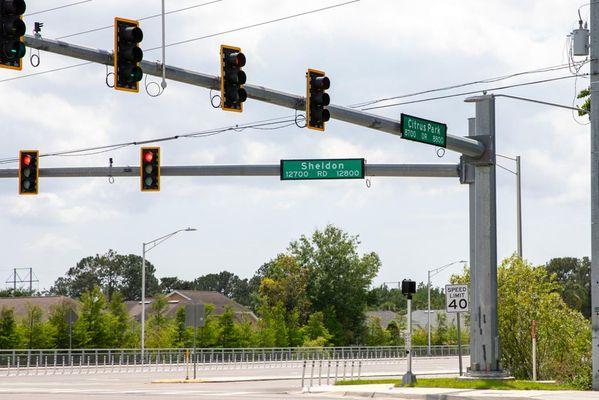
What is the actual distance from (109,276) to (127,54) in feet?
547

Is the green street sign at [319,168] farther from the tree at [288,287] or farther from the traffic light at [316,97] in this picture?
the tree at [288,287]

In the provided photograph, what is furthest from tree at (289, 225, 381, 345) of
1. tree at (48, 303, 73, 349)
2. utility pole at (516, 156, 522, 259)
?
utility pole at (516, 156, 522, 259)

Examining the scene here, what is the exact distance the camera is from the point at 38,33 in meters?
19.0

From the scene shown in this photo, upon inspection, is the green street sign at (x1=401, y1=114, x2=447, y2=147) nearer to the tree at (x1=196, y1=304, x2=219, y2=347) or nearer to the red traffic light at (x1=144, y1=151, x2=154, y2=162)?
the red traffic light at (x1=144, y1=151, x2=154, y2=162)

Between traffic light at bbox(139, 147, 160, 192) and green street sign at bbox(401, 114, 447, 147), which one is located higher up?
green street sign at bbox(401, 114, 447, 147)

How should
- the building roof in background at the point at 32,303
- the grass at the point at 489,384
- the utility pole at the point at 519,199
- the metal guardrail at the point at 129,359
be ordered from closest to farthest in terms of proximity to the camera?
1. the grass at the point at 489,384
2. the utility pole at the point at 519,199
3. the metal guardrail at the point at 129,359
4. the building roof in background at the point at 32,303

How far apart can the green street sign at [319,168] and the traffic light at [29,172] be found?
6937 mm

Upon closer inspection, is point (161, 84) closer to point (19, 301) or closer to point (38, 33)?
point (38, 33)

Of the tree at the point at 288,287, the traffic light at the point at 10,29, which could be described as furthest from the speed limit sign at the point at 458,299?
the tree at the point at 288,287

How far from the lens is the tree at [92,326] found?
6969 centimetres

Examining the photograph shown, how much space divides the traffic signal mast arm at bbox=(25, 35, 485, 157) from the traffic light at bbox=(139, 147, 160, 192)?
7039 millimetres

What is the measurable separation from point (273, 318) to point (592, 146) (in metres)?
62.2

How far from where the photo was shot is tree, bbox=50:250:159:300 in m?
179

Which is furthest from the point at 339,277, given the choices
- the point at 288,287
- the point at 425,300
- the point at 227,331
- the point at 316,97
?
the point at 316,97
